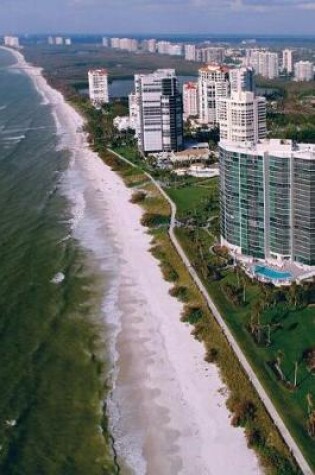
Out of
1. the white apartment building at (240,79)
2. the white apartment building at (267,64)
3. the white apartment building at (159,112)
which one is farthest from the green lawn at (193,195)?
the white apartment building at (267,64)

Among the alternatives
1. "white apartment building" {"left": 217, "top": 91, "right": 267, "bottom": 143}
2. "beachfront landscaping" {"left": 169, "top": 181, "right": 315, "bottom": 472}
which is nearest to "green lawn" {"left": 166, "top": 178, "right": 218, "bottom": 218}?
"white apartment building" {"left": 217, "top": 91, "right": 267, "bottom": 143}

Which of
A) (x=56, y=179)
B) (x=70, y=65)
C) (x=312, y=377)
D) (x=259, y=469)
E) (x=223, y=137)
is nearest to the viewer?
(x=259, y=469)

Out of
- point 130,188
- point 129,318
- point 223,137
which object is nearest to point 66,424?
point 129,318

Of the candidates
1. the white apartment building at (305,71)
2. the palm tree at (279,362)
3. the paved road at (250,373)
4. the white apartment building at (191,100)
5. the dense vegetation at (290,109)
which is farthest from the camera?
the white apartment building at (305,71)

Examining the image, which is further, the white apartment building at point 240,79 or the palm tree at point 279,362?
the white apartment building at point 240,79

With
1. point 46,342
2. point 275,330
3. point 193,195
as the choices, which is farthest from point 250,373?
point 193,195

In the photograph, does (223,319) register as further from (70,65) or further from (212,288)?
(70,65)

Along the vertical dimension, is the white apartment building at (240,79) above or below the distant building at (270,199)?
above

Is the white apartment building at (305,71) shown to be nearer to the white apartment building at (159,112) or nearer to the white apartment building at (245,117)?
the white apartment building at (159,112)
